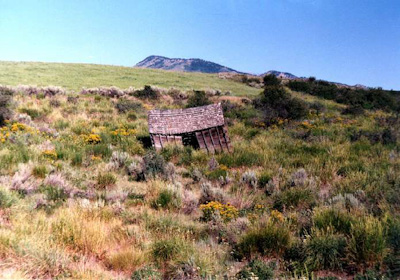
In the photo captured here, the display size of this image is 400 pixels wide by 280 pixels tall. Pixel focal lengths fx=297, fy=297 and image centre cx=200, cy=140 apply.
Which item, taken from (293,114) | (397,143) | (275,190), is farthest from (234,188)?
(293,114)

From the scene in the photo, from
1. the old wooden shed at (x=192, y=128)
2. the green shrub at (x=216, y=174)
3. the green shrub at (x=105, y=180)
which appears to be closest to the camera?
the green shrub at (x=105, y=180)

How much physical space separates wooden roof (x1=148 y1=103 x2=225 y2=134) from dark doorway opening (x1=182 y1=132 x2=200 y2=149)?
0.24 metres

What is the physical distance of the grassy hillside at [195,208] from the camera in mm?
3895

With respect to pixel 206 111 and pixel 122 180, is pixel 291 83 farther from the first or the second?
pixel 122 180

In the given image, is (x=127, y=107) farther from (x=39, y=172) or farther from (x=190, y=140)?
(x=39, y=172)

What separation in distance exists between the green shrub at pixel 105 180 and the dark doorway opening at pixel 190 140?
4.98m

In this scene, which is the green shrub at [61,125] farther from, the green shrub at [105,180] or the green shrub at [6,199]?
the green shrub at [6,199]

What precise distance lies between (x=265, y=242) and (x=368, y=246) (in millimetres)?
1365

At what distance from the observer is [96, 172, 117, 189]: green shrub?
7.63 metres

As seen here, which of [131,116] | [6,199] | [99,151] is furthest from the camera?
[131,116]

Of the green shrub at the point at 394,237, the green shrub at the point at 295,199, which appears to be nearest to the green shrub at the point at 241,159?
the green shrub at the point at 295,199

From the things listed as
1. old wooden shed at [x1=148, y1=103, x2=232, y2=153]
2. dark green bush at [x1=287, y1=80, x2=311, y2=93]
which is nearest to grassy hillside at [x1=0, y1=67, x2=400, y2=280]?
old wooden shed at [x1=148, y1=103, x2=232, y2=153]

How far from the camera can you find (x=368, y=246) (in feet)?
13.1

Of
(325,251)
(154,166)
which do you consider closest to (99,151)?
(154,166)
